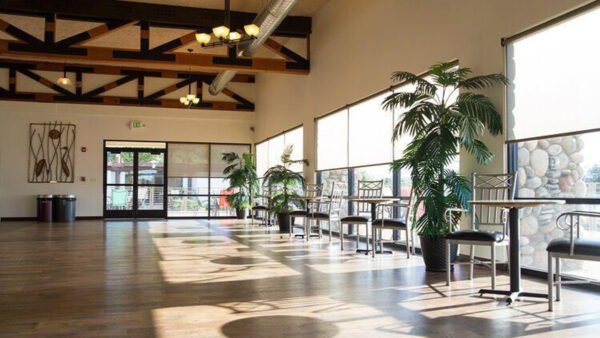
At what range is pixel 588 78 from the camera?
173 inches

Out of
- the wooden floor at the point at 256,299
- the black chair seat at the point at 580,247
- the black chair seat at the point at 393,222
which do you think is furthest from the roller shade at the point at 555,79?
the black chair seat at the point at 393,222

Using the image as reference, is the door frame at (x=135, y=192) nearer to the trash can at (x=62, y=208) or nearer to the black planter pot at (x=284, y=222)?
the trash can at (x=62, y=208)

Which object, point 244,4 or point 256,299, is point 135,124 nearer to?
point 244,4

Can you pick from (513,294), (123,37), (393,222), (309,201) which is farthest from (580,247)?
(123,37)

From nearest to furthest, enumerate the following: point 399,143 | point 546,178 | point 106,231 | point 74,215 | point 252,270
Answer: point 546,178 → point 252,270 → point 399,143 → point 106,231 → point 74,215

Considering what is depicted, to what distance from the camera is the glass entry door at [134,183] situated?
14867 mm

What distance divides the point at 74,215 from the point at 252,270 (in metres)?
10.5

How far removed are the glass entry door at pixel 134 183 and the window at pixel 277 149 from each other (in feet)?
9.37

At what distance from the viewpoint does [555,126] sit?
4719 mm

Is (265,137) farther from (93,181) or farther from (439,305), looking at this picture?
(439,305)

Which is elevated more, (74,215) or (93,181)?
(93,181)

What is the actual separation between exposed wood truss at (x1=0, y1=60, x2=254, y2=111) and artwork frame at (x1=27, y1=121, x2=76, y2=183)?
783mm

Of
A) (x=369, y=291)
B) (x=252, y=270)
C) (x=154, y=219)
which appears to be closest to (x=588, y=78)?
(x=369, y=291)

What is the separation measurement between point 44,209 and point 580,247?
13423 millimetres
